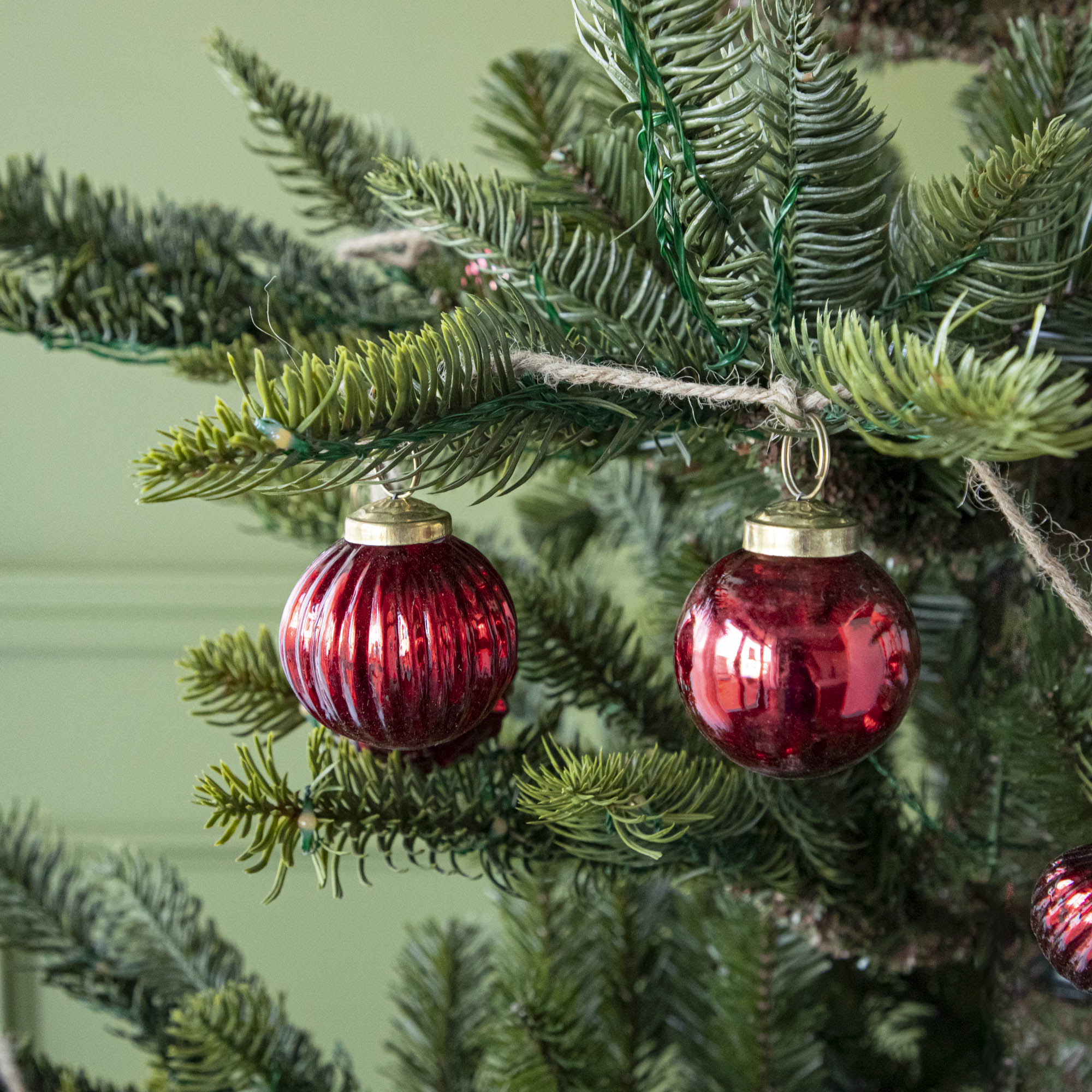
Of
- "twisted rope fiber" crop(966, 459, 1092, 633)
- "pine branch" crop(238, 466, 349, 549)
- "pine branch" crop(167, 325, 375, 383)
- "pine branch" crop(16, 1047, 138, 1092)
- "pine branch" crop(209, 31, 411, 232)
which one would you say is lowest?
"pine branch" crop(16, 1047, 138, 1092)

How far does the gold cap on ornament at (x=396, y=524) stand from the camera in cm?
27

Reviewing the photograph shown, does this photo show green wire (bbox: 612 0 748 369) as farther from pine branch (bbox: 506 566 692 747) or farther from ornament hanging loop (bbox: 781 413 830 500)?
pine branch (bbox: 506 566 692 747)

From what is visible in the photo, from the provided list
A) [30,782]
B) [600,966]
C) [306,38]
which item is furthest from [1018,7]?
[30,782]

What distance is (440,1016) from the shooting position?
54 cm

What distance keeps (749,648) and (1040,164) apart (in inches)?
5.1

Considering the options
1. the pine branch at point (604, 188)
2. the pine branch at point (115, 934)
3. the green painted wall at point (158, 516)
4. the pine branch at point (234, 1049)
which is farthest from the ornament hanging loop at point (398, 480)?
the green painted wall at point (158, 516)

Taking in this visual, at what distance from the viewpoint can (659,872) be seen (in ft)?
1.23

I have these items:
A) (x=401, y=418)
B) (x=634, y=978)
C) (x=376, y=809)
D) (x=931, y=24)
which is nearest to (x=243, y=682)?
(x=376, y=809)

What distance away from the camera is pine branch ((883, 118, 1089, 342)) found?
0.23 meters

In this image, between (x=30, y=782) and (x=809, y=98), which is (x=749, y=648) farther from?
(x=30, y=782)

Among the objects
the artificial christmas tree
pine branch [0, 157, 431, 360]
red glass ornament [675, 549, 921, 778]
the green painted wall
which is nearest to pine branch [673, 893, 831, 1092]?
the artificial christmas tree

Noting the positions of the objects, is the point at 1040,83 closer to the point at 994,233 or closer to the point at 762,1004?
the point at 994,233

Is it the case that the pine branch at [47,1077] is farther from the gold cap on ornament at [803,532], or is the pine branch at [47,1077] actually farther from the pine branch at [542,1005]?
the gold cap on ornament at [803,532]

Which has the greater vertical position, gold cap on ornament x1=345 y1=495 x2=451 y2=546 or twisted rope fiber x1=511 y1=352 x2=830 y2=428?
twisted rope fiber x1=511 y1=352 x2=830 y2=428
